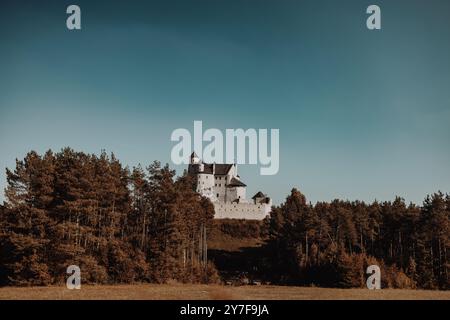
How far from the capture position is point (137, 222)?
53.9 m

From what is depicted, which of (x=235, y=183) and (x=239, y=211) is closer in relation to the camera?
(x=239, y=211)

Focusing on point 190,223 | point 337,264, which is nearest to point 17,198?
point 190,223

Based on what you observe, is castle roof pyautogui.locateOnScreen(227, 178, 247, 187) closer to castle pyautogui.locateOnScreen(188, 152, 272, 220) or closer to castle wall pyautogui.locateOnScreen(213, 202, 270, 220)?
castle pyautogui.locateOnScreen(188, 152, 272, 220)

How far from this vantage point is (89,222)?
48344 millimetres

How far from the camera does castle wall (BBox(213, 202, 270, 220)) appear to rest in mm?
114688

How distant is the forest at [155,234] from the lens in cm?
4194

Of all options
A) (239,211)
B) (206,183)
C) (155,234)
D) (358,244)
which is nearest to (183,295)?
(155,234)

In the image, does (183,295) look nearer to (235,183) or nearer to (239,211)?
(239,211)

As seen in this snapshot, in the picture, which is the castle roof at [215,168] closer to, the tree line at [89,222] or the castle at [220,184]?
the castle at [220,184]

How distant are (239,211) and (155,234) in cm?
6268

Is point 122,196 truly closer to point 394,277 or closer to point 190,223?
point 190,223

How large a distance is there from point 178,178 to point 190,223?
7.34 meters

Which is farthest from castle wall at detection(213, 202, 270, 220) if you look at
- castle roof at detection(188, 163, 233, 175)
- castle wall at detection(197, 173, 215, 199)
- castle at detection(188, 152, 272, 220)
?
castle roof at detection(188, 163, 233, 175)

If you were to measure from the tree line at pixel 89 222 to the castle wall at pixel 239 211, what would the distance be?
189 ft
